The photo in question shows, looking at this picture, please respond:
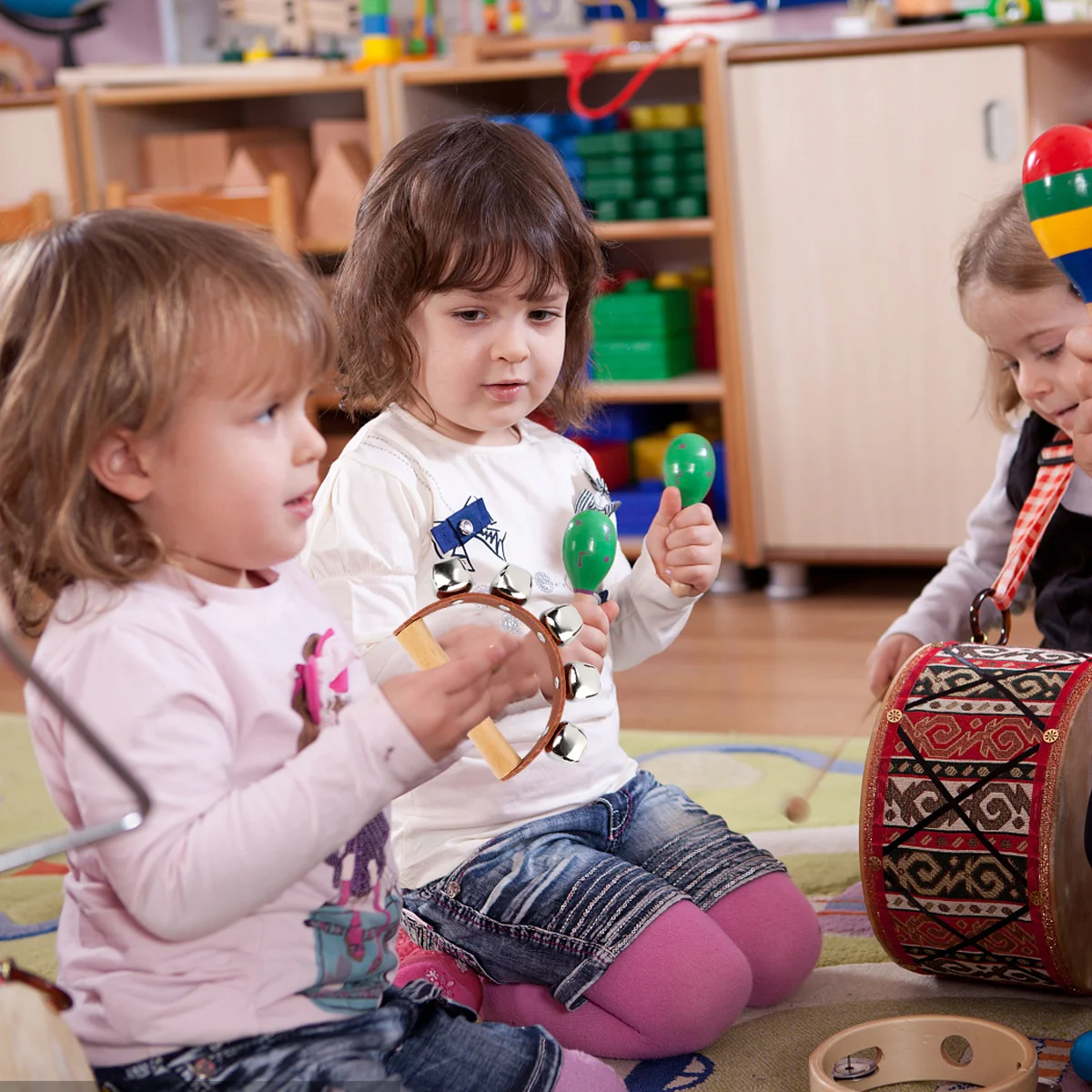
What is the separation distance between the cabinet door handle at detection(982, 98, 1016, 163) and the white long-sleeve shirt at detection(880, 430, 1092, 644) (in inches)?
31.3

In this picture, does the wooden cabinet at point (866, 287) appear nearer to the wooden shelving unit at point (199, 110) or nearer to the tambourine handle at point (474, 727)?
the wooden shelving unit at point (199, 110)

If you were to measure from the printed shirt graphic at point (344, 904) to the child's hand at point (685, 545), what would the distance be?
1.25 ft

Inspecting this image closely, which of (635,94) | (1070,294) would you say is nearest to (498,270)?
(1070,294)

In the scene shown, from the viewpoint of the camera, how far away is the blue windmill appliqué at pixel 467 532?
45.0 inches

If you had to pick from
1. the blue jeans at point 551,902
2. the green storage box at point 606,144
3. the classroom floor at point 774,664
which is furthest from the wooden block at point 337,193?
the blue jeans at point 551,902

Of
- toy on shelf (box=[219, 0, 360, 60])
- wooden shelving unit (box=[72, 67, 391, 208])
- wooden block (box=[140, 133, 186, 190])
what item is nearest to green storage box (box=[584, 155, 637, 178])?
wooden shelving unit (box=[72, 67, 391, 208])

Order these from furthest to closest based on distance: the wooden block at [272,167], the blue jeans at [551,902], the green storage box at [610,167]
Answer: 1. the wooden block at [272,167]
2. the green storage box at [610,167]
3. the blue jeans at [551,902]

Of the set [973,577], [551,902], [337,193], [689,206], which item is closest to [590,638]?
[551,902]

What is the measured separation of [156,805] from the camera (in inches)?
28.9

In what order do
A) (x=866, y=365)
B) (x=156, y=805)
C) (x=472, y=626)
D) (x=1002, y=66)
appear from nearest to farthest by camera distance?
(x=156, y=805), (x=472, y=626), (x=1002, y=66), (x=866, y=365)

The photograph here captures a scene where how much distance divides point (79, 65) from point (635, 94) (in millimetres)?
1130

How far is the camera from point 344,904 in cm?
84

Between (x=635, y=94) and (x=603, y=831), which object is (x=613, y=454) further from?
(x=603, y=831)

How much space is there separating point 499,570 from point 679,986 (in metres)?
0.33
